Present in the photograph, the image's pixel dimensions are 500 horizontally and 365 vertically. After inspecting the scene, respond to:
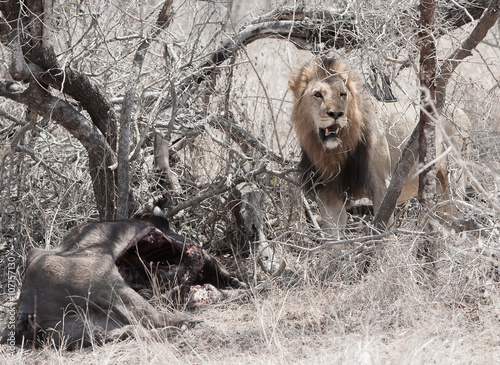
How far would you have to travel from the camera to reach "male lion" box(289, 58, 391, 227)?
197 inches

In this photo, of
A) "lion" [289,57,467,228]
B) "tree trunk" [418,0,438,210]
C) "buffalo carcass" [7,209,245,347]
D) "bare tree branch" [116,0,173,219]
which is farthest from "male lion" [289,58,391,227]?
"buffalo carcass" [7,209,245,347]

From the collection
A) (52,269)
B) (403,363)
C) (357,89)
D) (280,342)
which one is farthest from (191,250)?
(403,363)

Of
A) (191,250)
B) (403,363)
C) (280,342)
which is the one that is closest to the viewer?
(403,363)

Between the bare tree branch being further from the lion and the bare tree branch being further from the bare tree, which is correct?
the lion

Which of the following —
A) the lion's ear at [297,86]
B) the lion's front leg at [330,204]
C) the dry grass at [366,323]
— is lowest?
the dry grass at [366,323]

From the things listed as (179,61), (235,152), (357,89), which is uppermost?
(179,61)

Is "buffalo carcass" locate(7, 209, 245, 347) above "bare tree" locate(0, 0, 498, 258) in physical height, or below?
below

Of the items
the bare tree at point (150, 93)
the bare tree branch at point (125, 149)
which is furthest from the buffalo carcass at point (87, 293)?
the bare tree at point (150, 93)

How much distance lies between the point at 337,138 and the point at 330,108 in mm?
251

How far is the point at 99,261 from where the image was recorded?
4047 mm

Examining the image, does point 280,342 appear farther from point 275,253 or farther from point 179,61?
point 179,61

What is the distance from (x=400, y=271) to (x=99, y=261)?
75.9 inches

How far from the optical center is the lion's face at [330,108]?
493 cm

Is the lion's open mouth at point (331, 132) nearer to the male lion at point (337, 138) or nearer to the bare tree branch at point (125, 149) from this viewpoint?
the male lion at point (337, 138)
